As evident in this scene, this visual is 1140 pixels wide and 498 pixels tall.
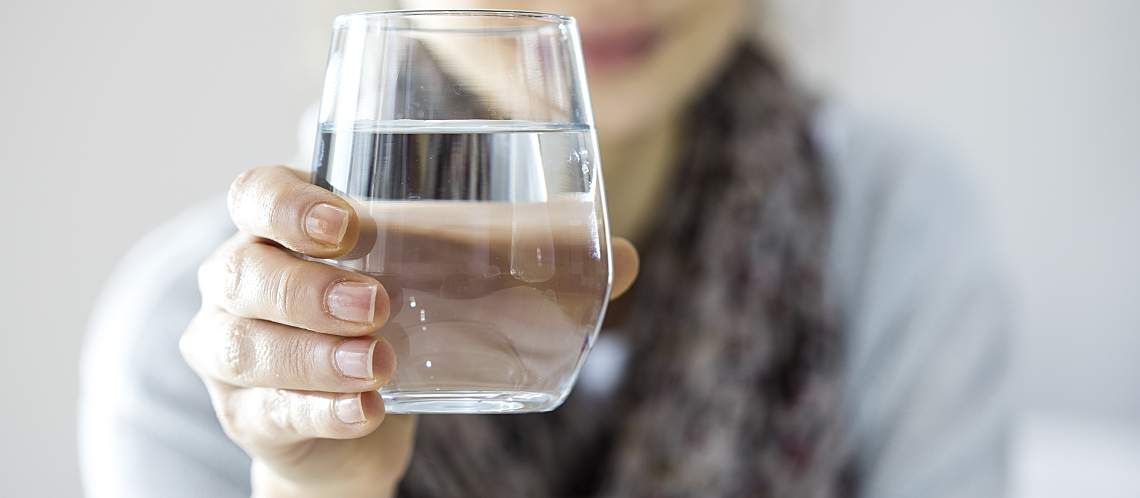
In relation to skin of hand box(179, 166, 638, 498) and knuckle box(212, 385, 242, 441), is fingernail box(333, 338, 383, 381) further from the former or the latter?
knuckle box(212, 385, 242, 441)

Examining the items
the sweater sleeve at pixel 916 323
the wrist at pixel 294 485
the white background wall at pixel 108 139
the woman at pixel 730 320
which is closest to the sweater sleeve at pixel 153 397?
the woman at pixel 730 320

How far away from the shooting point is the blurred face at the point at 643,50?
3.36 ft

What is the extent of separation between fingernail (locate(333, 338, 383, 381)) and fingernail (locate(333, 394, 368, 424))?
0.02 metres

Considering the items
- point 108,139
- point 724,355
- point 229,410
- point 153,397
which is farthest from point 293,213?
point 108,139

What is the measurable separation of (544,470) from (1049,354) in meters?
2.41

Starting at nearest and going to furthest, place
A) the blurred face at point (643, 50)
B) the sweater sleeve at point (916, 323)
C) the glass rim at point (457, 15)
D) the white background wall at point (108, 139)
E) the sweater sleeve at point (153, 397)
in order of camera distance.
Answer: the glass rim at point (457, 15) < the sweater sleeve at point (153, 397) < the blurred face at point (643, 50) < the sweater sleeve at point (916, 323) < the white background wall at point (108, 139)

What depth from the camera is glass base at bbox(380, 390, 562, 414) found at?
18.1 inches

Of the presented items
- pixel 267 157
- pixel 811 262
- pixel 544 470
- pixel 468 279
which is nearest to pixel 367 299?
pixel 468 279

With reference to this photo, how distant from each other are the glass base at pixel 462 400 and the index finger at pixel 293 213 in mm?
67

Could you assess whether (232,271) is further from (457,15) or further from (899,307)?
(899,307)

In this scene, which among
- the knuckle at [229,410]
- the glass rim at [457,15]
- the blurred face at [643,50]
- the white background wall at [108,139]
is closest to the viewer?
the glass rim at [457,15]

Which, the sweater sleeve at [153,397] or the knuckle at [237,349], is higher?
the knuckle at [237,349]

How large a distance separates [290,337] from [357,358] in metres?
0.06

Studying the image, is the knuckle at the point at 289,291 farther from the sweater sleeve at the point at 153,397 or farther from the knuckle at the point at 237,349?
the sweater sleeve at the point at 153,397
